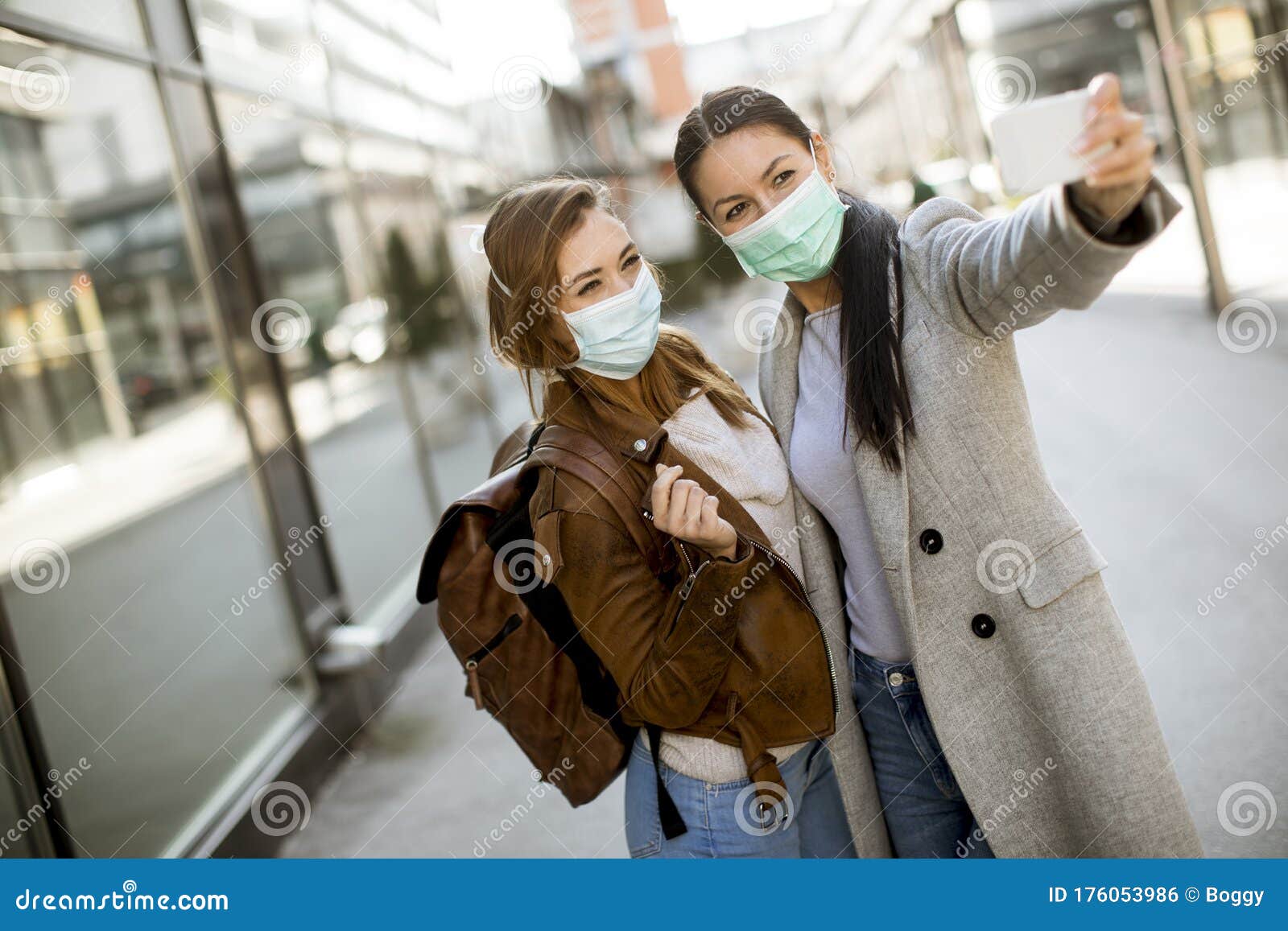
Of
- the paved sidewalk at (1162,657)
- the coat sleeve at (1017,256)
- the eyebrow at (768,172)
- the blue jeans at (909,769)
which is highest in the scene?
the eyebrow at (768,172)

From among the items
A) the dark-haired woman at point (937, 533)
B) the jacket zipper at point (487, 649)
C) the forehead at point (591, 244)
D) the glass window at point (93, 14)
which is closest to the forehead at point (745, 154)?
the dark-haired woman at point (937, 533)

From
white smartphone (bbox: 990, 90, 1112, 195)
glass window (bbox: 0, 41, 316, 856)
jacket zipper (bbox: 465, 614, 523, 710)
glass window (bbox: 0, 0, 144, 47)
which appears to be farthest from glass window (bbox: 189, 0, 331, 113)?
white smartphone (bbox: 990, 90, 1112, 195)

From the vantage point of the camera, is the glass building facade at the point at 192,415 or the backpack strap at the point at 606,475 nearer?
the backpack strap at the point at 606,475

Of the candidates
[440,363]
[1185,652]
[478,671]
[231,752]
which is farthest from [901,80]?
[478,671]

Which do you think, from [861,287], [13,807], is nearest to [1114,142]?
[861,287]

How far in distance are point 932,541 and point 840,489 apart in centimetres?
21

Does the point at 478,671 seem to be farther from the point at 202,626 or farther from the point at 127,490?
the point at 202,626

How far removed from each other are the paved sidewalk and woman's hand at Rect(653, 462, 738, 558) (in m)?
2.21

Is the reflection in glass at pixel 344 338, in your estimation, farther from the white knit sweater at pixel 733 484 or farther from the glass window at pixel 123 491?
the white knit sweater at pixel 733 484

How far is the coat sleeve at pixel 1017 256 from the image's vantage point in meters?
1.42

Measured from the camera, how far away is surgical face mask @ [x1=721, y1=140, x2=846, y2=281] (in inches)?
73.6

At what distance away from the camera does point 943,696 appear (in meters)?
1.86

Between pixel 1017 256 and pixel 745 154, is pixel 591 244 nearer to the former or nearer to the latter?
pixel 745 154

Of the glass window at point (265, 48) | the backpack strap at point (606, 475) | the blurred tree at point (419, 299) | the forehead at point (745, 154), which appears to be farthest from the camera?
the blurred tree at point (419, 299)
